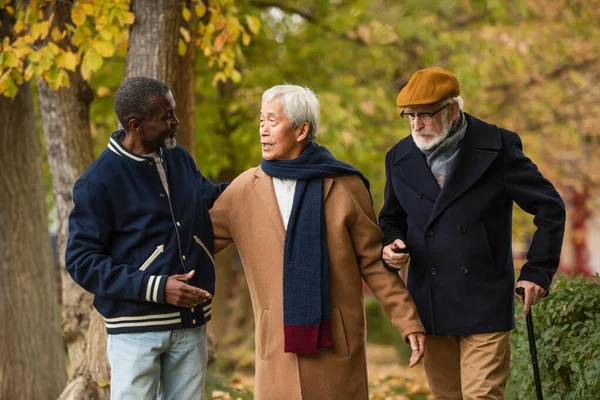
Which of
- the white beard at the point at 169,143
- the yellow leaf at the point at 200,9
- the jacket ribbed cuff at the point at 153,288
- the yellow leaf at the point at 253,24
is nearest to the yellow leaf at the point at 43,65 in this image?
the yellow leaf at the point at 200,9

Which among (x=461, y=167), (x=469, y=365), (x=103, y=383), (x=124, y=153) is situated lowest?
(x=103, y=383)

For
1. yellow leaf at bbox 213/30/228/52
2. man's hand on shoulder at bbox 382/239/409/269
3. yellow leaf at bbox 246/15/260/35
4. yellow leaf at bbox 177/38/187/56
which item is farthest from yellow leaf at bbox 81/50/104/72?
man's hand on shoulder at bbox 382/239/409/269

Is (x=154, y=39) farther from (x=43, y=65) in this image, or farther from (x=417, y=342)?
(x=417, y=342)

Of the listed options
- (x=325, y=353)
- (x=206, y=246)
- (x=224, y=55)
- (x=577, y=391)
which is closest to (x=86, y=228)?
(x=206, y=246)

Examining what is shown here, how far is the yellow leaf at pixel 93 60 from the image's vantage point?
5.27 meters

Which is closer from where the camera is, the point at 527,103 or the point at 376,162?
the point at 376,162

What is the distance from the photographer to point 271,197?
3.86 meters

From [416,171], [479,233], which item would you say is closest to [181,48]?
[416,171]

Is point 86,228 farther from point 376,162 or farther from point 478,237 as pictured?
point 376,162

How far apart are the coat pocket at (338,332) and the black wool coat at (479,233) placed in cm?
42

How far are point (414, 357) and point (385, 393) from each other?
4.45m

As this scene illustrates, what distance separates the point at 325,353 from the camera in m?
3.86

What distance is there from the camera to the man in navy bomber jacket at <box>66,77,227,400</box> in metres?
3.48

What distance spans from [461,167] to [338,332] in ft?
3.08
